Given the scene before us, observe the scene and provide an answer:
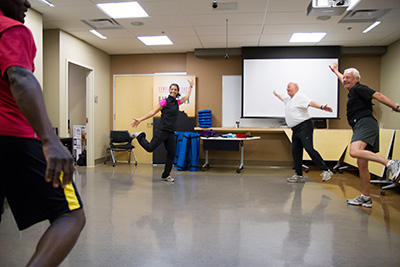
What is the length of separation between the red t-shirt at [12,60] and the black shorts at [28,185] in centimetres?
4

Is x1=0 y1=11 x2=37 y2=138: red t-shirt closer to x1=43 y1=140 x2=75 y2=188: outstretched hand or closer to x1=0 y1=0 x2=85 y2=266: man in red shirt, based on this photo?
x1=0 y1=0 x2=85 y2=266: man in red shirt

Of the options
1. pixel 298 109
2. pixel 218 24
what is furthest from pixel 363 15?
pixel 218 24

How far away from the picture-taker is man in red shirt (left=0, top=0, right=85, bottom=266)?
3.25ft

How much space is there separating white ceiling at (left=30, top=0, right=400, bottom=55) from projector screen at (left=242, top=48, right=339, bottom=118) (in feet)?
1.47

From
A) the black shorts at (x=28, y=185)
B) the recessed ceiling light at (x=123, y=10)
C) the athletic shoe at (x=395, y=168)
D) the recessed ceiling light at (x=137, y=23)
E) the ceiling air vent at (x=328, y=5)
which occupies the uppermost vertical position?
the recessed ceiling light at (x=123, y=10)

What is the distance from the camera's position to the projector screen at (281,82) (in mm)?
6961

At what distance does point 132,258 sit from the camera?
202 cm

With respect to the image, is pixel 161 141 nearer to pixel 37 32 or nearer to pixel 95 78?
pixel 37 32

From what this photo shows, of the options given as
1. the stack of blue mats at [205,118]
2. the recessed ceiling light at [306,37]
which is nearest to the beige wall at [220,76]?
the stack of blue mats at [205,118]

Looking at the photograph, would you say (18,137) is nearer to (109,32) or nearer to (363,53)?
(109,32)

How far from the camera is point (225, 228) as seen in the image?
2.68m

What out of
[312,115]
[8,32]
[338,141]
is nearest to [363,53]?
[312,115]

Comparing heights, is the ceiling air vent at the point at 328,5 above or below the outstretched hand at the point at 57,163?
above

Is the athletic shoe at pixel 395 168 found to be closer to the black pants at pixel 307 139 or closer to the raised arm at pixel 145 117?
the black pants at pixel 307 139
